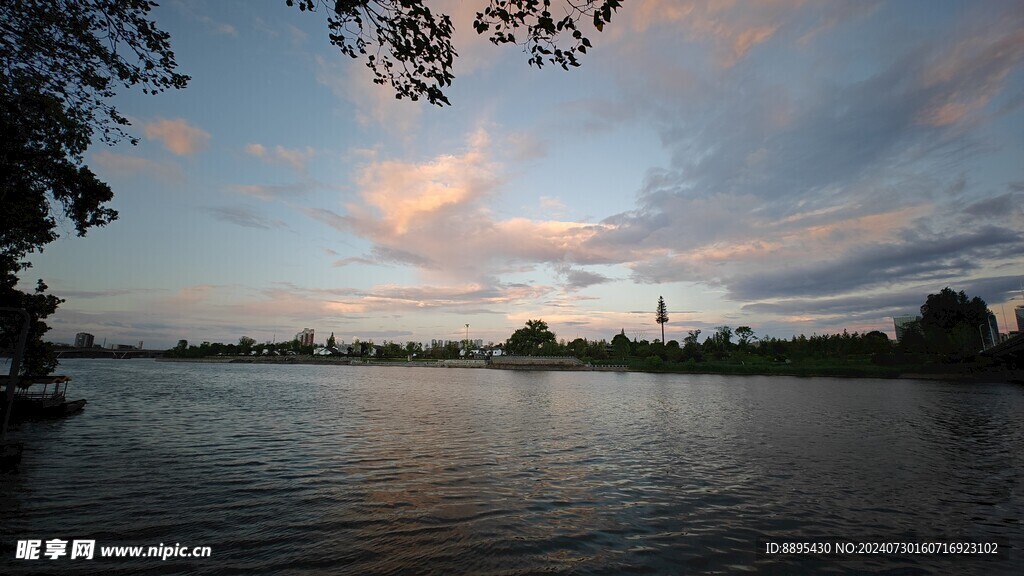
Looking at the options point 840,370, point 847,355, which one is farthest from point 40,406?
point 847,355

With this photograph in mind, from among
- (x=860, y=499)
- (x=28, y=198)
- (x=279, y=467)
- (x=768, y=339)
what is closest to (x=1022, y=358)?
(x=768, y=339)

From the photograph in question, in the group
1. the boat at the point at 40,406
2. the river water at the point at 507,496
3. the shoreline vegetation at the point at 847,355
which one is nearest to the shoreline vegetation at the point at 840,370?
the shoreline vegetation at the point at 847,355

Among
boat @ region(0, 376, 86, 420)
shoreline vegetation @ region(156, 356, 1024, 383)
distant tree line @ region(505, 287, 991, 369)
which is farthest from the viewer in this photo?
distant tree line @ region(505, 287, 991, 369)

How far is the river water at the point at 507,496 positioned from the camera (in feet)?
28.0

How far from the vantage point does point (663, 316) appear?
19688cm

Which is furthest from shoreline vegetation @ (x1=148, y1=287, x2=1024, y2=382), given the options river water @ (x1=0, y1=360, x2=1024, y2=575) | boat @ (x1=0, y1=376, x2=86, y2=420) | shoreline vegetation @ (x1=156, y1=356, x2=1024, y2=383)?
boat @ (x1=0, y1=376, x2=86, y2=420)

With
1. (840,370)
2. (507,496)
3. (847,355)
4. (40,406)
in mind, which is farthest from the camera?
(847,355)

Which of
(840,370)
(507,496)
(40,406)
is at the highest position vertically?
(840,370)

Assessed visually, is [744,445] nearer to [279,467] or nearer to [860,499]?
[860,499]

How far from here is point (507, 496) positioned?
41.2 ft

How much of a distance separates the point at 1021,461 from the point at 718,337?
168542 mm

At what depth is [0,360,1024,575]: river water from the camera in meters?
8.55

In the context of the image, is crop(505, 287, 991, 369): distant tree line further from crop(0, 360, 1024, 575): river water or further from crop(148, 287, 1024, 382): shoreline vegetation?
crop(0, 360, 1024, 575): river water

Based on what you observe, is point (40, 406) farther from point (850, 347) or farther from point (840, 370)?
point (850, 347)
